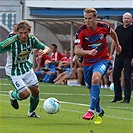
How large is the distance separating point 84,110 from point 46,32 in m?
16.9

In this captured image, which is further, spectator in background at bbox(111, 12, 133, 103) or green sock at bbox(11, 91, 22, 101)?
spectator in background at bbox(111, 12, 133, 103)

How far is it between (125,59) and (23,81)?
210 inches

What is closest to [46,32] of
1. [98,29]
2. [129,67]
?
[129,67]

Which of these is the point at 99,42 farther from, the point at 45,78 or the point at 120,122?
the point at 45,78

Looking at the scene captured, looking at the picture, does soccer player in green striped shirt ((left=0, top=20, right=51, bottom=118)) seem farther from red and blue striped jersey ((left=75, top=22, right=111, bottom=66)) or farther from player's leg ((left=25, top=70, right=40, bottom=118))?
red and blue striped jersey ((left=75, top=22, right=111, bottom=66))

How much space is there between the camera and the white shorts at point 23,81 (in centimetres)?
1241

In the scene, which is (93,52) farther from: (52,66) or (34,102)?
(52,66)

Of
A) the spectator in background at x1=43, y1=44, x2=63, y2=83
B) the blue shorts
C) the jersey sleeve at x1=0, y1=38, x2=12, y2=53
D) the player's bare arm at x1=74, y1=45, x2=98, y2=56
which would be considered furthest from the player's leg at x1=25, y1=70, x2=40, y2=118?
the spectator in background at x1=43, y1=44, x2=63, y2=83

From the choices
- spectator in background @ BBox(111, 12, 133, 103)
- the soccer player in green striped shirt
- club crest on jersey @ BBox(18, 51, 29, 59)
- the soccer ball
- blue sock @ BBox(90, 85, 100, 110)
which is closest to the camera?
blue sock @ BBox(90, 85, 100, 110)

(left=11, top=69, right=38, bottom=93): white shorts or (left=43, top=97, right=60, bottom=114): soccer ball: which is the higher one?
(left=11, top=69, right=38, bottom=93): white shorts

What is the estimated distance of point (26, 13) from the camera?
110ft

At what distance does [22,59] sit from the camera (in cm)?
1248

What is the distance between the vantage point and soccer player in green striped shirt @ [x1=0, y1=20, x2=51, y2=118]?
12.3 meters

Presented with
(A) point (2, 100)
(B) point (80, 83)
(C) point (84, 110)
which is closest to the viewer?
(C) point (84, 110)
